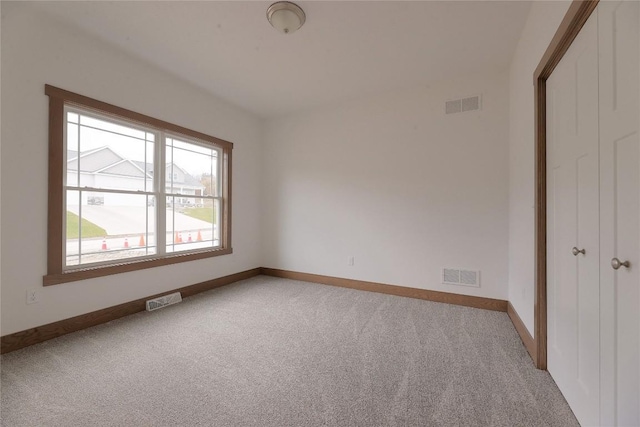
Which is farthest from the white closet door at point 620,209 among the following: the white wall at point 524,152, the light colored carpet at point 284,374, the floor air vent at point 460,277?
the floor air vent at point 460,277

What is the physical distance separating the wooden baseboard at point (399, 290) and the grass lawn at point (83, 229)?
2.47 m

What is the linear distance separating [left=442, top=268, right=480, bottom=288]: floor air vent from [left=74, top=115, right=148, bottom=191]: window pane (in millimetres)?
3821

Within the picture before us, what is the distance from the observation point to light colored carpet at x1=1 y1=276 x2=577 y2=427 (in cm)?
143

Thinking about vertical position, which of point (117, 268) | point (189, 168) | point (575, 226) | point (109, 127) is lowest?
point (117, 268)

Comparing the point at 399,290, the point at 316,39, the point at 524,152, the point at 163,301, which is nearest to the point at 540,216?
the point at 524,152

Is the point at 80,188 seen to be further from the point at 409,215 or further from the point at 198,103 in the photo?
the point at 409,215

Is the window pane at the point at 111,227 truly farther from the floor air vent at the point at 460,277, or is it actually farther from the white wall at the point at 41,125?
the floor air vent at the point at 460,277

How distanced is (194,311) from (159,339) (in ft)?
2.15

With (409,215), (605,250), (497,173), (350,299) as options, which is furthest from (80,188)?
(497,173)

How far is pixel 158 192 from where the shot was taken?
3.19 meters

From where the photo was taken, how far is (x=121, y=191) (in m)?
2.84

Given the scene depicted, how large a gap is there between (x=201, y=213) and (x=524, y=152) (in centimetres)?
389

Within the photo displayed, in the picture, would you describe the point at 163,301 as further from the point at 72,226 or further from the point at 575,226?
the point at 575,226

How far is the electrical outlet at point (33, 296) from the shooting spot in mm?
2156
